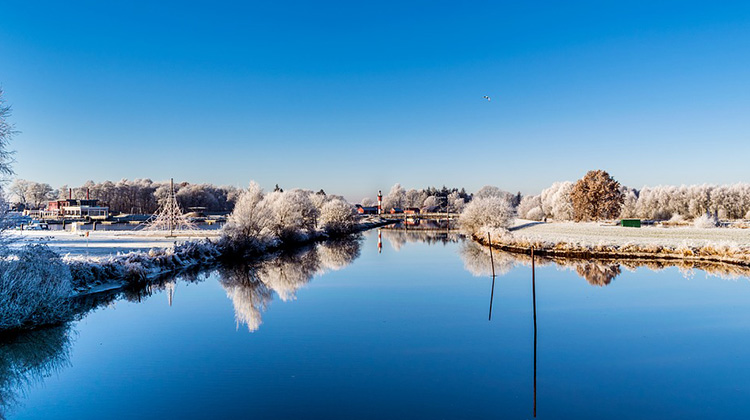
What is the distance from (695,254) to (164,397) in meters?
26.0

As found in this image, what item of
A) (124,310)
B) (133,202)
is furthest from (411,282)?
(133,202)

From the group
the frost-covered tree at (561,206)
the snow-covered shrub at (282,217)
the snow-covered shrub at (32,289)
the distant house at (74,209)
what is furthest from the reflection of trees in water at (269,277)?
the distant house at (74,209)

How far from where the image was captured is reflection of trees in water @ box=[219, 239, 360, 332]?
44.4ft

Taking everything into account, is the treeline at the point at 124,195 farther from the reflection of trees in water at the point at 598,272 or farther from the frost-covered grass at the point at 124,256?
the reflection of trees in water at the point at 598,272

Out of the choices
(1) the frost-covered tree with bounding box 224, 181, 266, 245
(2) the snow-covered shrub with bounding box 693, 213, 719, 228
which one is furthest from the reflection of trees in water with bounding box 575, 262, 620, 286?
(2) the snow-covered shrub with bounding box 693, 213, 719, 228

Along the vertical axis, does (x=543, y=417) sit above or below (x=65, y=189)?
below

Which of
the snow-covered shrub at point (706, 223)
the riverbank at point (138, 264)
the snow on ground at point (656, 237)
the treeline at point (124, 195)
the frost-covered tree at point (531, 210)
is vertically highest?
the treeline at point (124, 195)

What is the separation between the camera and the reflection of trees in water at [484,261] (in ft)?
66.9

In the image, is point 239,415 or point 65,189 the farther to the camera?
point 65,189

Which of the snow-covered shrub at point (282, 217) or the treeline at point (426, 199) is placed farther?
the treeline at point (426, 199)

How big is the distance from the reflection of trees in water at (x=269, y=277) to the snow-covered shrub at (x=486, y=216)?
15.1 m

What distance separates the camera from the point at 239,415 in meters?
6.26

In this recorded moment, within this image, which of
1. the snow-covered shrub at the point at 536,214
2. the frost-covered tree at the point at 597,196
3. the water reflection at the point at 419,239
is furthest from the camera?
the snow-covered shrub at the point at 536,214

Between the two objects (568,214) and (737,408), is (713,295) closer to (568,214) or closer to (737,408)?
(737,408)
